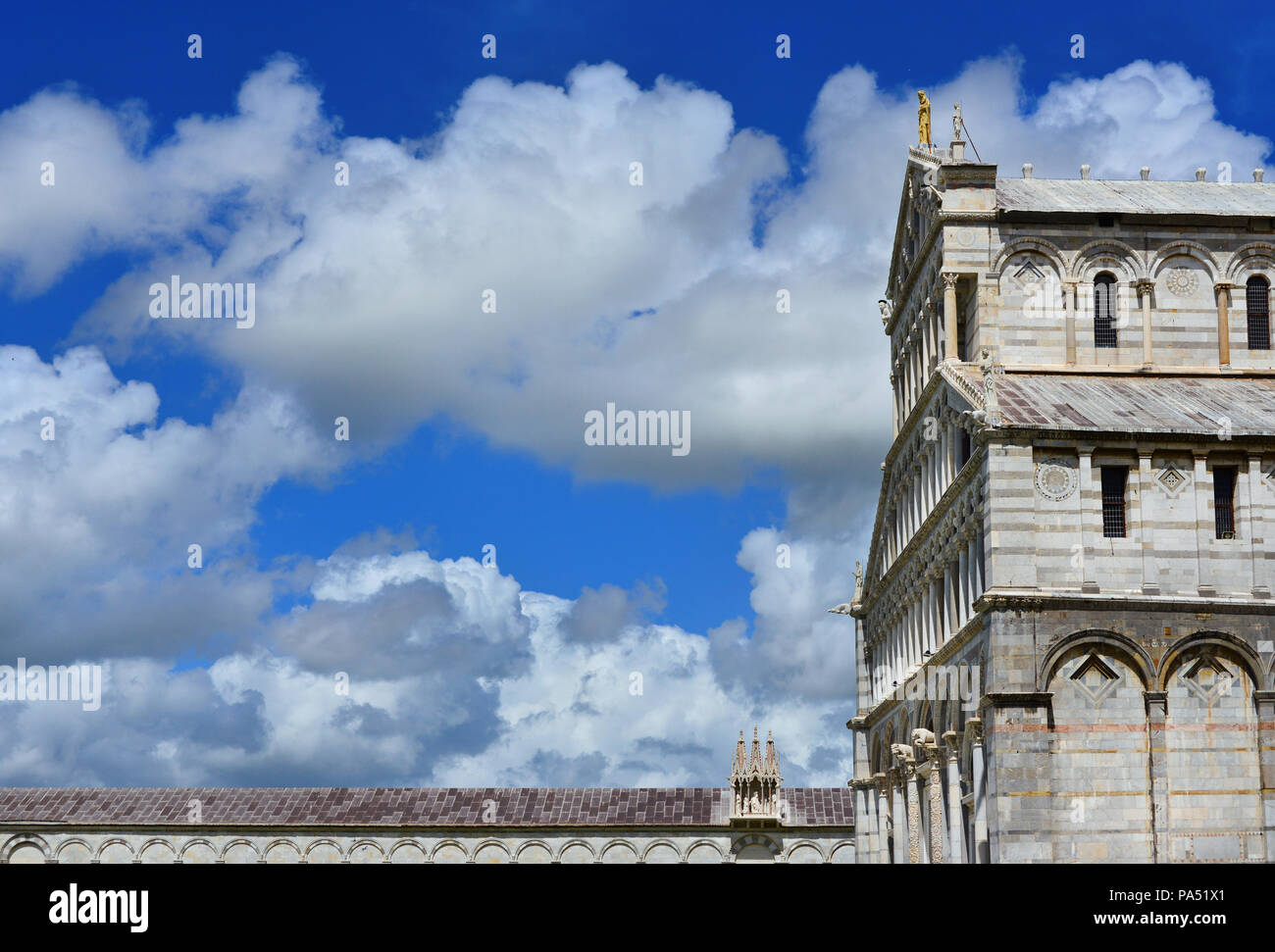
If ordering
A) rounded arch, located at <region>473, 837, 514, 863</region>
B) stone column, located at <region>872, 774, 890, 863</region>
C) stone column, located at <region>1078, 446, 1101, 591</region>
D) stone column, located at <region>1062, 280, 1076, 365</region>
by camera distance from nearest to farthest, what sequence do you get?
stone column, located at <region>1078, 446, 1101, 591</region>, stone column, located at <region>1062, 280, 1076, 365</region>, stone column, located at <region>872, 774, 890, 863</region>, rounded arch, located at <region>473, 837, 514, 863</region>

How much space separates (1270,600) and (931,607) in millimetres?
11892

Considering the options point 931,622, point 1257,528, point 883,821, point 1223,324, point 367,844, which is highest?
point 1223,324

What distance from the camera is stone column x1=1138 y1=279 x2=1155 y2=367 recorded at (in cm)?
4866

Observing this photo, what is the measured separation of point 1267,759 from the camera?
3934 centimetres

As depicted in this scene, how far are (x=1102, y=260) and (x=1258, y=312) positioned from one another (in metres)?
5.19

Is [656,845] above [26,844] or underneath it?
underneath

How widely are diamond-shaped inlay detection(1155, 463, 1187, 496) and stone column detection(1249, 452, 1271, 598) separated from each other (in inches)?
72.8

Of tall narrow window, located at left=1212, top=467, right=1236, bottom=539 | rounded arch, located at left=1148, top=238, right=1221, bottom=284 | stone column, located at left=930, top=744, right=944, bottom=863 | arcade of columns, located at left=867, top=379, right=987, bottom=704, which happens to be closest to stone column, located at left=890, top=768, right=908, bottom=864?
arcade of columns, located at left=867, top=379, right=987, bottom=704

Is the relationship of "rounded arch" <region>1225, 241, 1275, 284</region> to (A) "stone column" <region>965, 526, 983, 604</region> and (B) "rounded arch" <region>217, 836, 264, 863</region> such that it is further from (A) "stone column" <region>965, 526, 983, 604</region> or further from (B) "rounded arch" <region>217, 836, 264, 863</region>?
(B) "rounded arch" <region>217, 836, 264, 863</region>

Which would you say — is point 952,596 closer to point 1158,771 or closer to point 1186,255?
point 1158,771

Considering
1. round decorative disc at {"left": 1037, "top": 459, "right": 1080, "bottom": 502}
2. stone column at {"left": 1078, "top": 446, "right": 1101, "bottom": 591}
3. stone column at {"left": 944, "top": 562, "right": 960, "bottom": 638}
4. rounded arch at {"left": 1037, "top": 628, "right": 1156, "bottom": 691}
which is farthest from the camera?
stone column at {"left": 944, "top": 562, "right": 960, "bottom": 638}

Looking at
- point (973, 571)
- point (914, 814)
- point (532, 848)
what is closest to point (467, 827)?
point (532, 848)
